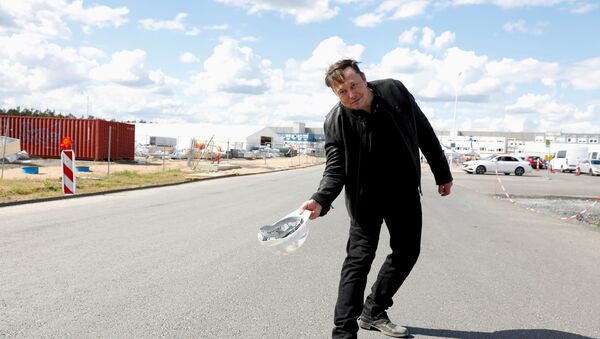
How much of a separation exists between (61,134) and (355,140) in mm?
35523

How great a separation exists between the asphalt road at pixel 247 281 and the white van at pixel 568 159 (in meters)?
44.0

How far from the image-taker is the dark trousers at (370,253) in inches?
128

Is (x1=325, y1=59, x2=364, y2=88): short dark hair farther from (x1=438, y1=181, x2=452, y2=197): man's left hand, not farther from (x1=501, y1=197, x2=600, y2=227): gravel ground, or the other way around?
(x1=501, y1=197, x2=600, y2=227): gravel ground

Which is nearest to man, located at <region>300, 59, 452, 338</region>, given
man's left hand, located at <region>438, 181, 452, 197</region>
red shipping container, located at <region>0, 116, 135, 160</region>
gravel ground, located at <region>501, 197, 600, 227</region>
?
man's left hand, located at <region>438, 181, 452, 197</region>

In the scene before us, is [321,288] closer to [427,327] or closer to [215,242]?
[427,327]

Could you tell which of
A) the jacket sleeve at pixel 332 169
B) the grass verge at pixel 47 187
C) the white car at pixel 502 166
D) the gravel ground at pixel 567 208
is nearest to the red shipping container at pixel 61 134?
the grass verge at pixel 47 187

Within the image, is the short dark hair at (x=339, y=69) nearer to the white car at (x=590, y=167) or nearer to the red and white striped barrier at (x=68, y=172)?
the red and white striped barrier at (x=68, y=172)

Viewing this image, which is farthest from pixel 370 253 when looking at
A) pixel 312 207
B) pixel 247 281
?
pixel 247 281

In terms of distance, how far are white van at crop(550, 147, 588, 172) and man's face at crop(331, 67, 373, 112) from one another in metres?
51.4

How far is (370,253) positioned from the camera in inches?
131

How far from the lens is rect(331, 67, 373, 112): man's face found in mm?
3076

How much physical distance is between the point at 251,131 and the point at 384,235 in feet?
241

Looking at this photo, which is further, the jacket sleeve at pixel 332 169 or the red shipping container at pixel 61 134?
the red shipping container at pixel 61 134

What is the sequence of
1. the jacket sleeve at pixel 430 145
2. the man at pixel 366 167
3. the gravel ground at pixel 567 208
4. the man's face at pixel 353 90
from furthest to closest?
the gravel ground at pixel 567 208 → the jacket sleeve at pixel 430 145 → the man at pixel 366 167 → the man's face at pixel 353 90
